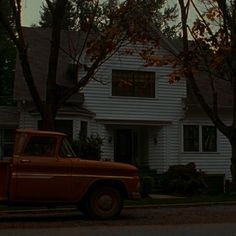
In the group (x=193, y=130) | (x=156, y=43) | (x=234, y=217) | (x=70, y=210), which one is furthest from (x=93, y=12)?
(x=193, y=130)

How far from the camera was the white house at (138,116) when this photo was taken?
100 ft

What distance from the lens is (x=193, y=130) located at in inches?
1309

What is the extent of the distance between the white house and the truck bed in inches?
547

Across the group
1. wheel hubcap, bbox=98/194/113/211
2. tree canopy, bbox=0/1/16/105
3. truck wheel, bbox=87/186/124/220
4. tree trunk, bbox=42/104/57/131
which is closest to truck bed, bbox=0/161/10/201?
truck wheel, bbox=87/186/124/220

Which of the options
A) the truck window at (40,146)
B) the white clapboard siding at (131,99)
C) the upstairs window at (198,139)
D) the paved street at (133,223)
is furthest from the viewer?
the upstairs window at (198,139)

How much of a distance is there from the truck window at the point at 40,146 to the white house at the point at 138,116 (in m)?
13.5

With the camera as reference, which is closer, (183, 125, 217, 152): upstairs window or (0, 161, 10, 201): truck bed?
(0, 161, 10, 201): truck bed

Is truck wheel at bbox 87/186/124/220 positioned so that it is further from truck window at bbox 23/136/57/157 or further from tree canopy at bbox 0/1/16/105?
tree canopy at bbox 0/1/16/105

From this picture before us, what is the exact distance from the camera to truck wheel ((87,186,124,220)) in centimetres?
1639

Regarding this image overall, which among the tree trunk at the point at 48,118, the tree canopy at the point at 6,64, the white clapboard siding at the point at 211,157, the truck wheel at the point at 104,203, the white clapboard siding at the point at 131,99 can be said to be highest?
the tree canopy at the point at 6,64

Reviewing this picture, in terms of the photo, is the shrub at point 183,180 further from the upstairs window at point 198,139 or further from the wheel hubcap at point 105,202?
the wheel hubcap at point 105,202

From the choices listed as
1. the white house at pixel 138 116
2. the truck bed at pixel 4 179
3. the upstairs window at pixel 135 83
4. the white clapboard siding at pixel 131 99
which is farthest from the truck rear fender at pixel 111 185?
the upstairs window at pixel 135 83

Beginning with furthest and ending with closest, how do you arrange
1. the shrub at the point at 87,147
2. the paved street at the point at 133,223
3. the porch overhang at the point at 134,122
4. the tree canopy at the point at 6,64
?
the tree canopy at the point at 6,64, the porch overhang at the point at 134,122, the shrub at the point at 87,147, the paved street at the point at 133,223

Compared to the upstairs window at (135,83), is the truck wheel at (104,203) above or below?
below
